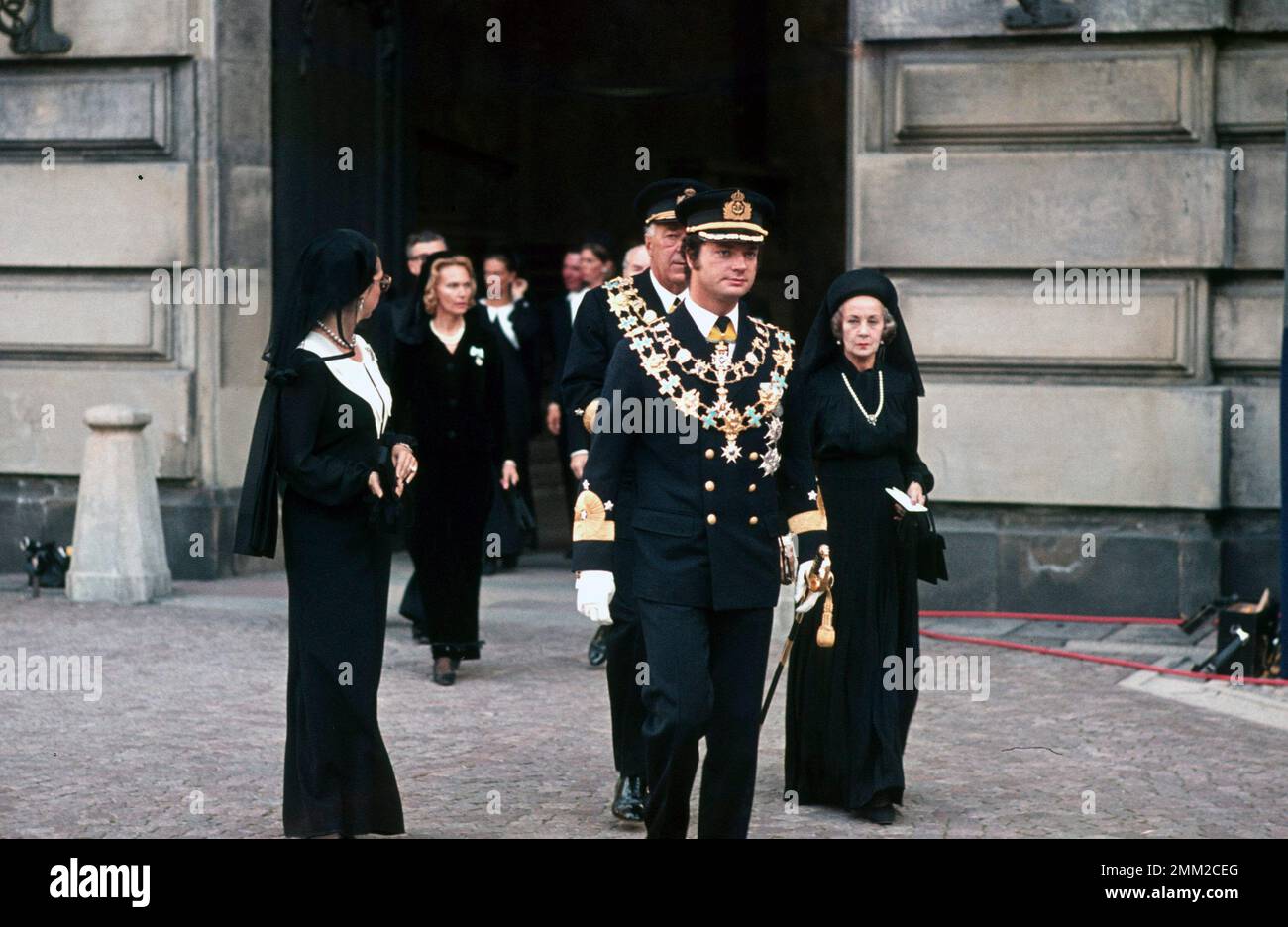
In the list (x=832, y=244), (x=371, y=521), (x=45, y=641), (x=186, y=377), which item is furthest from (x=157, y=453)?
(x=832, y=244)

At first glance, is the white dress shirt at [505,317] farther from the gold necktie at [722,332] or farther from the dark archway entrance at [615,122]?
the gold necktie at [722,332]

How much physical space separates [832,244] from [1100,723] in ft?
38.8

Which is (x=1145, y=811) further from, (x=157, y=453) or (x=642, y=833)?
(x=157, y=453)

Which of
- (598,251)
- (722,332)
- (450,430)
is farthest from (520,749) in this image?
(598,251)

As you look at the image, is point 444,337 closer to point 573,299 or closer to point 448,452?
point 448,452

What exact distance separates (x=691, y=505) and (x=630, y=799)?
4.88ft

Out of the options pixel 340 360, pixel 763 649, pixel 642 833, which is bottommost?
pixel 642 833

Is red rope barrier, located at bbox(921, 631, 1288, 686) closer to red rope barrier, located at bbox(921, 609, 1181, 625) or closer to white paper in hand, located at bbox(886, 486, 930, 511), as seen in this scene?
red rope barrier, located at bbox(921, 609, 1181, 625)

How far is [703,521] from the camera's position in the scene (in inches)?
231

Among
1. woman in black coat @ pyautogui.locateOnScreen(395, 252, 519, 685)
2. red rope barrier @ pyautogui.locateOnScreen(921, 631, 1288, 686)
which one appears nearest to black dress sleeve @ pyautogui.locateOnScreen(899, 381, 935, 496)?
red rope barrier @ pyautogui.locateOnScreen(921, 631, 1288, 686)

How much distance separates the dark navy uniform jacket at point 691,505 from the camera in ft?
19.2

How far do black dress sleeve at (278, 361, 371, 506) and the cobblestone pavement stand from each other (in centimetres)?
112
